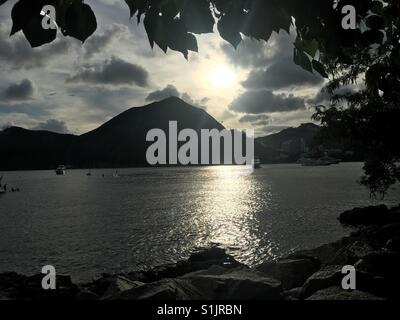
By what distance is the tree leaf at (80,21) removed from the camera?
6.90 ft

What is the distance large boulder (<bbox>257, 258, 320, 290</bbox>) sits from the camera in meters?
18.8

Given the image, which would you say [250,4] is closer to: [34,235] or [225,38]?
[225,38]

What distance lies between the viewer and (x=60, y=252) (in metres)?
37.4

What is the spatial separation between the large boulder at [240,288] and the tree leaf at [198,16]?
36.7ft

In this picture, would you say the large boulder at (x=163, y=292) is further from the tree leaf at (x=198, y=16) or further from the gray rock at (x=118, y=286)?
the tree leaf at (x=198, y=16)

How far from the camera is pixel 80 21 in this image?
2.11 meters

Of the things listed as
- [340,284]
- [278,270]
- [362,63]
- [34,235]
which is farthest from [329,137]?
[34,235]

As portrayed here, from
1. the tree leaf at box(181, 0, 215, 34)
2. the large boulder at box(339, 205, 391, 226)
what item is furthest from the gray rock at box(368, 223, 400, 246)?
the tree leaf at box(181, 0, 215, 34)

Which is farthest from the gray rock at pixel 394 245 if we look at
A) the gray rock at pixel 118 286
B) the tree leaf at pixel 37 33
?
the tree leaf at pixel 37 33

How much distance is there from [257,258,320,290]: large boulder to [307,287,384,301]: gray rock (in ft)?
26.0

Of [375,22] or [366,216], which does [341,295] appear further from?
[366,216]

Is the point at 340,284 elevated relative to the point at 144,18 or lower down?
lower down
